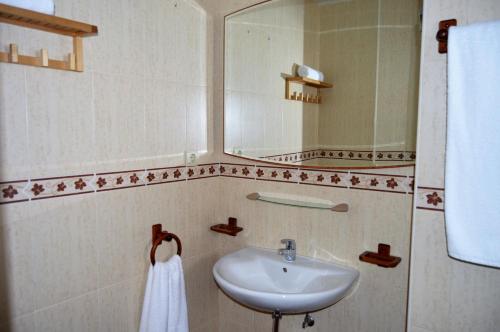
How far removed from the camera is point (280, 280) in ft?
5.88

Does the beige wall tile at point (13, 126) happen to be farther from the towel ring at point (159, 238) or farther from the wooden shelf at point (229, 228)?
the wooden shelf at point (229, 228)

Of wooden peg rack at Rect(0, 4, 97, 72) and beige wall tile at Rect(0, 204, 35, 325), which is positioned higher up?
wooden peg rack at Rect(0, 4, 97, 72)

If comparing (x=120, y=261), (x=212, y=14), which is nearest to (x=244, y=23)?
(x=212, y=14)

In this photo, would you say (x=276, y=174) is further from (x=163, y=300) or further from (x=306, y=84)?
(x=163, y=300)

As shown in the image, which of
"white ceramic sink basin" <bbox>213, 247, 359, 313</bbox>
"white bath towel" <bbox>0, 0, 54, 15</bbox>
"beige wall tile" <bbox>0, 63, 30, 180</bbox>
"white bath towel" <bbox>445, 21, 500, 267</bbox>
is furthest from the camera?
"white ceramic sink basin" <bbox>213, 247, 359, 313</bbox>

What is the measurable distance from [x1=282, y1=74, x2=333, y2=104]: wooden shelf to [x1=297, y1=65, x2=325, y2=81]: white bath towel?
1cm

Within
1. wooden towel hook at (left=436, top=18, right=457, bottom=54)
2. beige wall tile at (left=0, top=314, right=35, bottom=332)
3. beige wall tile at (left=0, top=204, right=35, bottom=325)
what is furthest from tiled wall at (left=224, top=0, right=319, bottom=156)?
beige wall tile at (left=0, top=314, right=35, bottom=332)

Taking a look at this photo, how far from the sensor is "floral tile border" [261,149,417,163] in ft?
5.05

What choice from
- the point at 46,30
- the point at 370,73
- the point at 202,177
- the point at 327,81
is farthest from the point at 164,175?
the point at 370,73

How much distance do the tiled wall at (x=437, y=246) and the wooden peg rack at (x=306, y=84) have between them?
58 centimetres

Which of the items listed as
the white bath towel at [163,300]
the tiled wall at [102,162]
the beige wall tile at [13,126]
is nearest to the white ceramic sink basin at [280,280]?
the white bath towel at [163,300]

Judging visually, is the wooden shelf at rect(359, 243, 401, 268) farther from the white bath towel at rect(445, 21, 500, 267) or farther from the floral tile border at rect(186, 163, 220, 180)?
the floral tile border at rect(186, 163, 220, 180)

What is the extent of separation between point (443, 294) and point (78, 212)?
130cm

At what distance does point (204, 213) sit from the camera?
2043mm
